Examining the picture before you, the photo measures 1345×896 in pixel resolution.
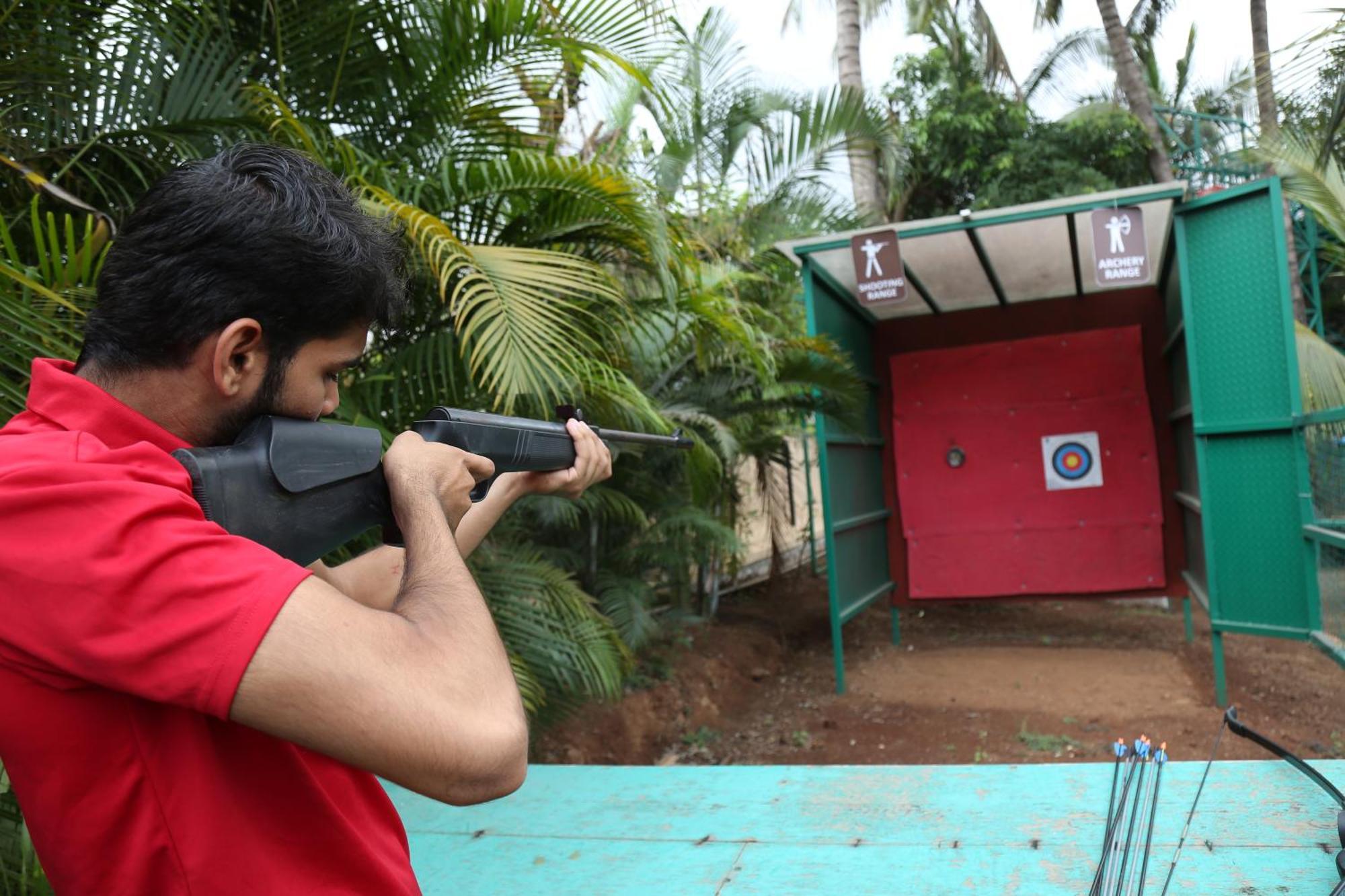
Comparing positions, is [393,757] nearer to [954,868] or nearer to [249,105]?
[954,868]

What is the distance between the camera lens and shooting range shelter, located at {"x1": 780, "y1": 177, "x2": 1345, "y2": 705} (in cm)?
505

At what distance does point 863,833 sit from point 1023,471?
543 cm

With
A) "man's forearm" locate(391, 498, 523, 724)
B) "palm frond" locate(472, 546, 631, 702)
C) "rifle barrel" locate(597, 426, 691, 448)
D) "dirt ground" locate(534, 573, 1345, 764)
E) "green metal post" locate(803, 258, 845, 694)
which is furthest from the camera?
"green metal post" locate(803, 258, 845, 694)

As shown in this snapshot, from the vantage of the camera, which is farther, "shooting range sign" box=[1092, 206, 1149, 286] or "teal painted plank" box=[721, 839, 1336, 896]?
"shooting range sign" box=[1092, 206, 1149, 286]

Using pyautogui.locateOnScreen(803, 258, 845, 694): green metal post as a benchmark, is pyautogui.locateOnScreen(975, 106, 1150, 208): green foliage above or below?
above

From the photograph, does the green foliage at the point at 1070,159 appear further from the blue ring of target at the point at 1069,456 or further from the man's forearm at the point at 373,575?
the man's forearm at the point at 373,575

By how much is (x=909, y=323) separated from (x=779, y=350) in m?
1.87

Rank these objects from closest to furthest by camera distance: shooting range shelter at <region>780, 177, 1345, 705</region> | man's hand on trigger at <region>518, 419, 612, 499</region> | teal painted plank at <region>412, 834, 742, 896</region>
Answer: man's hand on trigger at <region>518, 419, 612, 499</region>, teal painted plank at <region>412, 834, 742, 896</region>, shooting range shelter at <region>780, 177, 1345, 705</region>

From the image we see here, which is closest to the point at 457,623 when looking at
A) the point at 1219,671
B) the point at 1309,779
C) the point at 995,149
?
the point at 1309,779

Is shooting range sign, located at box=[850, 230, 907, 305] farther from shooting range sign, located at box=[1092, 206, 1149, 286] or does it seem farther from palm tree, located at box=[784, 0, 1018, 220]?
palm tree, located at box=[784, 0, 1018, 220]

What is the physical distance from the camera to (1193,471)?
229 inches

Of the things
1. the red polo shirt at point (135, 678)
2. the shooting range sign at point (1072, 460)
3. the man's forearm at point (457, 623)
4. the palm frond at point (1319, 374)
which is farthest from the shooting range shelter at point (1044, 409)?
the red polo shirt at point (135, 678)

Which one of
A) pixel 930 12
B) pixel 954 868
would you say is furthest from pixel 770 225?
pixel 930 12

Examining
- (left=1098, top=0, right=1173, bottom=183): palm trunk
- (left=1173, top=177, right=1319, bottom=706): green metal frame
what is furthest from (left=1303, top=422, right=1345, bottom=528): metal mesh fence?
(left=1098, top=0, right=1173, bottom=183): palm trunk
